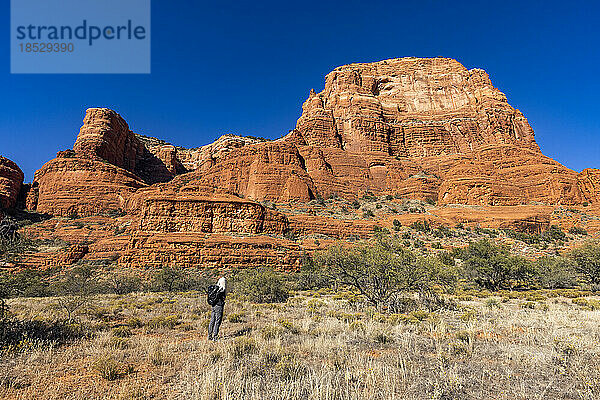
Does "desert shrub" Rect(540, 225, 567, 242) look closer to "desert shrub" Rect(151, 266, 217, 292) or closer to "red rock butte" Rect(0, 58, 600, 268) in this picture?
"red rock butte" Rect(0, 58, 600, 268)

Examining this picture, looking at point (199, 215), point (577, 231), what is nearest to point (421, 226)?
point (577, 231)

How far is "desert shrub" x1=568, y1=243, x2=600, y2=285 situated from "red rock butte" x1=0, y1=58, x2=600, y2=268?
73.0 ft

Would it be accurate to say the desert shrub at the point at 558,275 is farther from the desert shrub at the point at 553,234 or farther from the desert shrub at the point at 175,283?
the desert shrub at the point at 175,283

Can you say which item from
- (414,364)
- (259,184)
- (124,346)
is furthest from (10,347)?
(259,184)

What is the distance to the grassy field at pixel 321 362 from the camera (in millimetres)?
3906

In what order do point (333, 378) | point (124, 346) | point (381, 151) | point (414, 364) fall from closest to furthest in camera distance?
point (333, 378) → point (414, 364) → point (124, 346) → point (381, 151)

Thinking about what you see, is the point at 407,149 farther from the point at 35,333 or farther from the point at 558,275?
the point at 35,333

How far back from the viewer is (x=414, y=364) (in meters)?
4.93

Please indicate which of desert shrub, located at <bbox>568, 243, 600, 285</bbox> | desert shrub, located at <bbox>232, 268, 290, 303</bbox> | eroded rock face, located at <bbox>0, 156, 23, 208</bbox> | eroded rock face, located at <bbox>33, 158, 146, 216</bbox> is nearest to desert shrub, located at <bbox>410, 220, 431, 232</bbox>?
desert shrub, located at <bbox>568, 243, 600, 285</bbox>

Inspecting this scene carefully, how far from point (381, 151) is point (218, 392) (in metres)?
75.4

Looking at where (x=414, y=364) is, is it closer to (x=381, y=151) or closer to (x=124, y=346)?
(x=124, y=346)

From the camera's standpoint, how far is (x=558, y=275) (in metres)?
20.2

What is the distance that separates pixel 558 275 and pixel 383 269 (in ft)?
60.4

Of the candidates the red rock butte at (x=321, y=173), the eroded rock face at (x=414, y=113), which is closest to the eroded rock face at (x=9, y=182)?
the red rock butte at (x=321, y=173)
